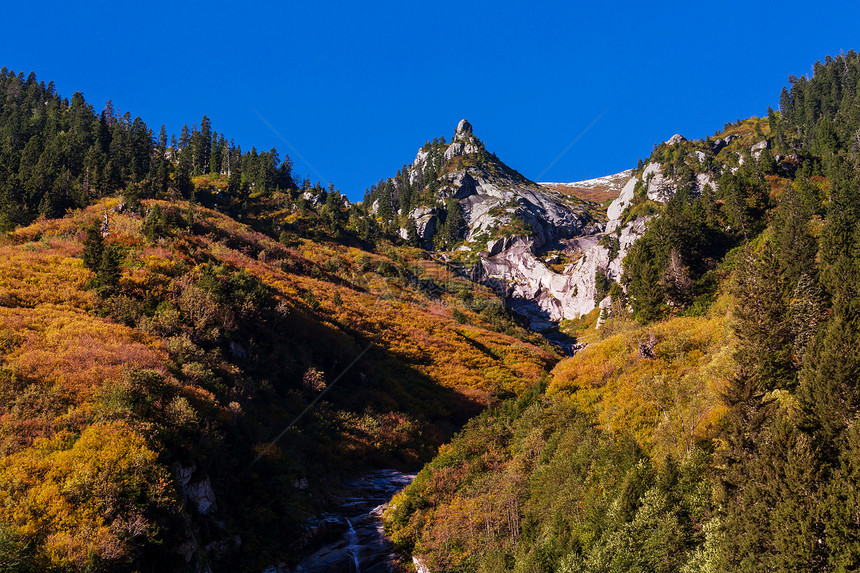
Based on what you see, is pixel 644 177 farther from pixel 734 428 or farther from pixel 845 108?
pixel 734 428

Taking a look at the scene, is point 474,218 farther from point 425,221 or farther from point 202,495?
point 202,495

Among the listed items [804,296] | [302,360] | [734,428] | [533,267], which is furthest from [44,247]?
[533,267]

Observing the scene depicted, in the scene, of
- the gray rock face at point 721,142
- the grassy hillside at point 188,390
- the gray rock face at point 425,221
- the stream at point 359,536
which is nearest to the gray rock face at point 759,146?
the gray rock face at point 721,142

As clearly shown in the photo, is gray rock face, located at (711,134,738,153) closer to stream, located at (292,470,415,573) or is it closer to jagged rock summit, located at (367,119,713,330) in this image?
jagged rock summit, located at (367,119,713,330)

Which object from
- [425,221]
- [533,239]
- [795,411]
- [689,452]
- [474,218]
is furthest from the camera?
[474,218]

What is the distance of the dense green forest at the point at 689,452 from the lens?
20469 mm

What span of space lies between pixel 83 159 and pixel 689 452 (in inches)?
4709

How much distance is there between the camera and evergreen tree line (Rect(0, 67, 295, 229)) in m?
72.9

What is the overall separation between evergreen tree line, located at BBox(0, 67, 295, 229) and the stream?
5859cm

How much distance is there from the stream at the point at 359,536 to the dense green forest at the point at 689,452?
5.05ft

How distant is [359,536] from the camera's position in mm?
31453

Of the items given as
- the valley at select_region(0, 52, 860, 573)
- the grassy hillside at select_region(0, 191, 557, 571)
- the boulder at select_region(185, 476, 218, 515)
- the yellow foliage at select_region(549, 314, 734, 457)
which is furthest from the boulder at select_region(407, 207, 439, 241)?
the boulder at select_region(185, 476, 218, 515)

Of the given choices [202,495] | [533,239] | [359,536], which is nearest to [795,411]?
[359,536]

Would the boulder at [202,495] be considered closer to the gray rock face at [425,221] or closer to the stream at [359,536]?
the stream at [359,536]
